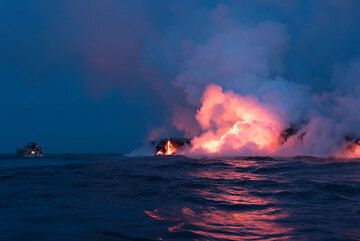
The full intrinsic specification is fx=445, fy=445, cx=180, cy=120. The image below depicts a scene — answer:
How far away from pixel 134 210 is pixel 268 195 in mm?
8587

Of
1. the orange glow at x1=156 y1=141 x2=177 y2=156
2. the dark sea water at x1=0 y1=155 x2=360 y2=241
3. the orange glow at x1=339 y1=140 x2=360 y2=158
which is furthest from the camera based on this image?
the orange glow at x1=156 y1=141 x2=177 y2=156

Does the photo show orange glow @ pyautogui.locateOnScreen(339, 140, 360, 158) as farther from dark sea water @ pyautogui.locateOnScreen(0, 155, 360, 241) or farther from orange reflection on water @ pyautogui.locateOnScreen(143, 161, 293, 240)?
orange reflection on water @ pyautogui.locateOnScreen(143, 161, 293, 240)

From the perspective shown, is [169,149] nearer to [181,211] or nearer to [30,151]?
[30,151]

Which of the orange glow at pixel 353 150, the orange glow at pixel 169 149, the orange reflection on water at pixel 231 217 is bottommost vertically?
the orange reflection on water at pixel 231 217

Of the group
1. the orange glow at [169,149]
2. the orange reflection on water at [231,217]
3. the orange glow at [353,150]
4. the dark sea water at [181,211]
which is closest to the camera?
the dark sea water at [181,211]

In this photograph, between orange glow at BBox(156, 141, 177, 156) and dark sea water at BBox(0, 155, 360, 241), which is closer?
dark sea water at BBox(0, 155, 360, 241)

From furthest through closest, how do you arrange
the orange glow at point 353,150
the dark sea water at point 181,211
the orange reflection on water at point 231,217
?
A: the orange glow at point 353,150 < the orange reflection on water at point 231,217 < the dark sea water at point 181,211

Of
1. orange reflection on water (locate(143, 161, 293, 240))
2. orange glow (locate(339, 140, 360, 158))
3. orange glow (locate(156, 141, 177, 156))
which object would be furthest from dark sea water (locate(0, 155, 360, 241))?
orange glow (locate(156, 141, 177, 156))

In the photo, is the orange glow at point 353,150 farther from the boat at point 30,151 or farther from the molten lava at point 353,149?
the boat at point 30,151

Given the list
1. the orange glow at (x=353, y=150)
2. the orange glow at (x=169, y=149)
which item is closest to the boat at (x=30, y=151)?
the orange glow at (x=169, y=149)

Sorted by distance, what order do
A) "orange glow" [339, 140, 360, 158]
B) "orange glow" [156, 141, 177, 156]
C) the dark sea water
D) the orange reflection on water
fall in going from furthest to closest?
"orange glow" [156, 141, 177, 156]
"orange glow" [339, 140, 360, 158]
the orange reflection on water
the dark sea water

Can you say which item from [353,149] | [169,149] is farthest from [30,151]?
[353,149]

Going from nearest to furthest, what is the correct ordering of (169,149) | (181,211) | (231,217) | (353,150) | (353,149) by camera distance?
(231,217) < (181,211) < (353,150) < (353,149) < (169,149)

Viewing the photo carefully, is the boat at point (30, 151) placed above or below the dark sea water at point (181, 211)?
above
